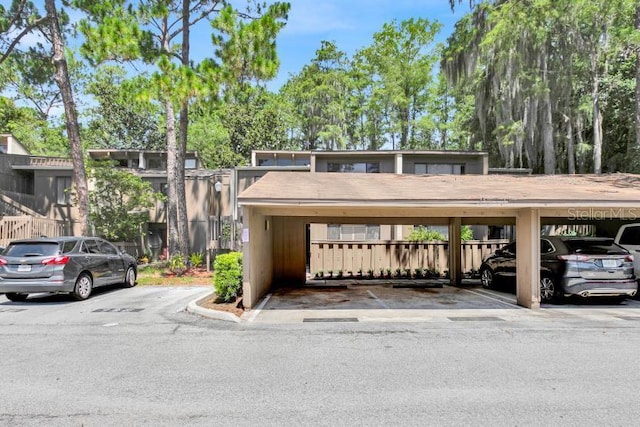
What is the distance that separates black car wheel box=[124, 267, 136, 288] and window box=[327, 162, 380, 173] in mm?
11784

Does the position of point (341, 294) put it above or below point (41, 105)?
below

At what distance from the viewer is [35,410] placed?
4.04 metres

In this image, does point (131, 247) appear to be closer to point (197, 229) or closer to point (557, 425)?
point (197, 229)

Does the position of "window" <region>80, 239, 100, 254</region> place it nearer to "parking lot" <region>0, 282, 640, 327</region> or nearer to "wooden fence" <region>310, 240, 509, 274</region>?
"parking lot" <region>0, 282, 640, 327</region>

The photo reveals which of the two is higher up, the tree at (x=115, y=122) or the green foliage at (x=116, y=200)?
the tree at (x=115, y=122)

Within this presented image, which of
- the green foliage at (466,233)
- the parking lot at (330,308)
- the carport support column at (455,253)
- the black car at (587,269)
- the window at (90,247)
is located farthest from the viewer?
the green foliage at (466,233)

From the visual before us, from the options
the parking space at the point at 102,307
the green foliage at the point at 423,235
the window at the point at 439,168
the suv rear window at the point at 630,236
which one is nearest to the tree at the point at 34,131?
the parking space at the point at 102,307

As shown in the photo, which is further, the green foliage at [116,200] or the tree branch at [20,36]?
the green foliage at [116,200]

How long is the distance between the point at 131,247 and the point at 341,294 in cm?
1376

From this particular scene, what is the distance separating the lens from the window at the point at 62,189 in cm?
2217

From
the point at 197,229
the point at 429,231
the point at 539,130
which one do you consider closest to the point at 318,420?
the point at 429,231

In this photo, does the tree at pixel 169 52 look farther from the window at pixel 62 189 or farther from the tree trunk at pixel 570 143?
the tree trunk at pixel 570 143

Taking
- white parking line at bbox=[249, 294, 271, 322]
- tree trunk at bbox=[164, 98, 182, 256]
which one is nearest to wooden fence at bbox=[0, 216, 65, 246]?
tree trunk at bbox=[164, 98, 182, 256]

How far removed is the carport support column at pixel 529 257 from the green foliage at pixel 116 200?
16.2 meters
